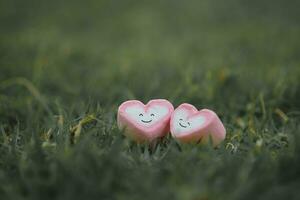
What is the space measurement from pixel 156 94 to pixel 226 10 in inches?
116

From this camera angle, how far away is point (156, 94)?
2838 millimetres

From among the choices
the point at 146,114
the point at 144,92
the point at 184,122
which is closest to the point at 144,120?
the point at 146,114

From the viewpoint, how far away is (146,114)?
5.79 ft

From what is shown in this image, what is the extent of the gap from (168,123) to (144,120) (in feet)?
0.31

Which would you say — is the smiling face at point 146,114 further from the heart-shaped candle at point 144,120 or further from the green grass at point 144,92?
the green grass at point 144,92

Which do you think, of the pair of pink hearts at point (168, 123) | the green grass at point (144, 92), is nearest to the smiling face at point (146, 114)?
the pair of pink hearts at point (168, 123)

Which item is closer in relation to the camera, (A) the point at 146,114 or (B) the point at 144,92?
(A) the point at 146,114

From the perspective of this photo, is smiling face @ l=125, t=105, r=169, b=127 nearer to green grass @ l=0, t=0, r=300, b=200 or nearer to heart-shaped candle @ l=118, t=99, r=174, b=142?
heart-shaped candle @ l=118, t=99, r=174, b=142

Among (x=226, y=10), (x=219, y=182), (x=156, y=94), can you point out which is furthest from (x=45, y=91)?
(x=226, y=10)

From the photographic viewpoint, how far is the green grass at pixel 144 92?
55.5 inches

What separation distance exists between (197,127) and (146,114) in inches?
8.4

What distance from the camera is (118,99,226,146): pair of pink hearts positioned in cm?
167

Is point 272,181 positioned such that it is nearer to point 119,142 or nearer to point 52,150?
point 119,142

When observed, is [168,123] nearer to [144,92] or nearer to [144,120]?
[144,120]
